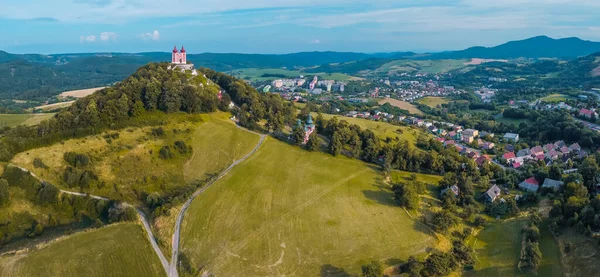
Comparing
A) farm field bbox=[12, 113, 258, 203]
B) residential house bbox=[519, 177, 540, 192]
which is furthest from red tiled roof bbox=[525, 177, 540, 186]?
farm field bbox=[12, 113, 258, 203]

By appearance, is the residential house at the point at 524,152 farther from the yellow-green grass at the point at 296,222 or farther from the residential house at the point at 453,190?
the yellow-green grass at the point at 296,222

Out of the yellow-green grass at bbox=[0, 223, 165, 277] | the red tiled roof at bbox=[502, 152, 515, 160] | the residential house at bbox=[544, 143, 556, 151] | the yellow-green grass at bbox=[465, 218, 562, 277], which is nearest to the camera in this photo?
the yellow-green grass at bbox=[0, 223, 165, 277]

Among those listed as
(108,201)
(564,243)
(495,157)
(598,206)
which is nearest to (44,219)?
(108,201)

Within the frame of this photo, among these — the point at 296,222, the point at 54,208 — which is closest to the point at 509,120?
the point at 296,222

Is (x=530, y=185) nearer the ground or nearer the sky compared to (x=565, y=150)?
nearer the ground

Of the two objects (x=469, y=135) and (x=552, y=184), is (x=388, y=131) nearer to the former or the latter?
(x=469, y=135)

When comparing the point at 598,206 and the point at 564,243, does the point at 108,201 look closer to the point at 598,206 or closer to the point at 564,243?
the point at 564,243

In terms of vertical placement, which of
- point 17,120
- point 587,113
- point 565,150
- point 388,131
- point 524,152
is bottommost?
point 524,152

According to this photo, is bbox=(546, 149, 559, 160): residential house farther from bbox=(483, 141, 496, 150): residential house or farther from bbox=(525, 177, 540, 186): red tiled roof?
bbox=(525, 177, 540, 186): red tiled roof
